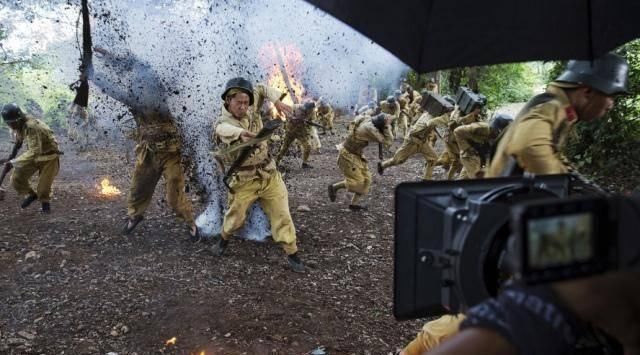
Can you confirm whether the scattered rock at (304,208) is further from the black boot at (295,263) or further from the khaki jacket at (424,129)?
the khaki jacket at (424,129)

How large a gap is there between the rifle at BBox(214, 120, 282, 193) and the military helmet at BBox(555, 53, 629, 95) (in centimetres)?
258

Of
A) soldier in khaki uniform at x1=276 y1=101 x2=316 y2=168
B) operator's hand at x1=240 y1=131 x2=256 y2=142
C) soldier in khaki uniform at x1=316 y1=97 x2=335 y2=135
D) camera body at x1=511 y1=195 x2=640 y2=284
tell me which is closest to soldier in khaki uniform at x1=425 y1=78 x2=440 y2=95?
soldier in khaki uniform at x1=316 y1=97 x2=335 y2=135

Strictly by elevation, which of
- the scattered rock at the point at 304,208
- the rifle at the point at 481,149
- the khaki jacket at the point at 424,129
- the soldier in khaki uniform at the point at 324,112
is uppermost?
the soldier in khaki uniform at the point at 324,112

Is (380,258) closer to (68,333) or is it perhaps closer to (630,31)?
(68,333)

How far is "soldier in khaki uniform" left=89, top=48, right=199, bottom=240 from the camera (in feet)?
18.2

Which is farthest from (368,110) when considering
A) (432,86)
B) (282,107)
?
(282,107)

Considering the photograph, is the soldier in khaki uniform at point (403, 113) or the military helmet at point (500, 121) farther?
the soldier in khaki uniform at point (403, 113)

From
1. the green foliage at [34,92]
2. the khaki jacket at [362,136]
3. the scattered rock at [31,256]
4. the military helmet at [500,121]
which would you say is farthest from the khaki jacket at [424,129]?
the green foliage at [34,92]

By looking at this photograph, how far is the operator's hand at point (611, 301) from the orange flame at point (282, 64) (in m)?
6.01

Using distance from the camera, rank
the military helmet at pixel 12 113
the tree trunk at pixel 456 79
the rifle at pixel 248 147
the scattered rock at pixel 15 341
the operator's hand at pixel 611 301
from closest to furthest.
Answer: the operator's hand at pixel 611 301
the scattered rock at pixel 15 341
the rifle at pixel 248 147
the military helmet at pixel 12 113
the tree trunk at pixel 456 79

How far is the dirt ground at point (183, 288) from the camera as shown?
3465 millimetres

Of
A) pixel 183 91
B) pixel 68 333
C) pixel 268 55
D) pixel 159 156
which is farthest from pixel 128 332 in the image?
pixel 268 55

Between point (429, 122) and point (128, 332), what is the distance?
20.5ft

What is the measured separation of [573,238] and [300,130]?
8424 millimetres
